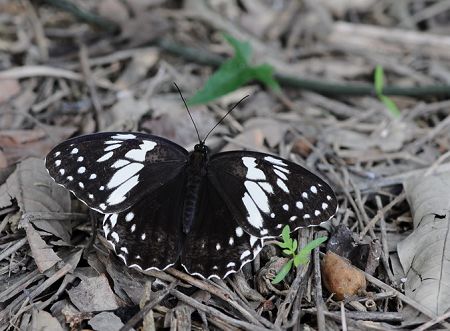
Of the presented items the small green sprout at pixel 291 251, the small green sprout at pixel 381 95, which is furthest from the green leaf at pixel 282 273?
the small green sprout at pixel 381 95

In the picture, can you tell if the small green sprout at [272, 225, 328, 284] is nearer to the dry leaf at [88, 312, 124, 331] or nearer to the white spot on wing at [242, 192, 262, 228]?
the white spot on wing at [242, 192, 262, 228]

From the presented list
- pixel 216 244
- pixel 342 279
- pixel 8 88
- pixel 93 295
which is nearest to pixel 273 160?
pixel 216 244

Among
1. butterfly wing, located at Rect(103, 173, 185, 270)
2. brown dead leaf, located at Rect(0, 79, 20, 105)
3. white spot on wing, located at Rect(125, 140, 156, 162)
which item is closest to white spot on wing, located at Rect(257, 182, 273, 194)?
butterfly wing, located at Rect(103, 173, 185, 270)

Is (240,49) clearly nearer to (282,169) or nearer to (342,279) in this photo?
(282,169)

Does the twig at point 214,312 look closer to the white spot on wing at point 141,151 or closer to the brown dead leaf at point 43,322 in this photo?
the brown dead leaf at point 43,322

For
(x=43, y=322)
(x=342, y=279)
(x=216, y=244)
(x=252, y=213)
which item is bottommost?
(x=43, y=322)

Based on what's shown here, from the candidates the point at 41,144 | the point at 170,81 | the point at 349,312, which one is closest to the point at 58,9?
the point at 170,81
